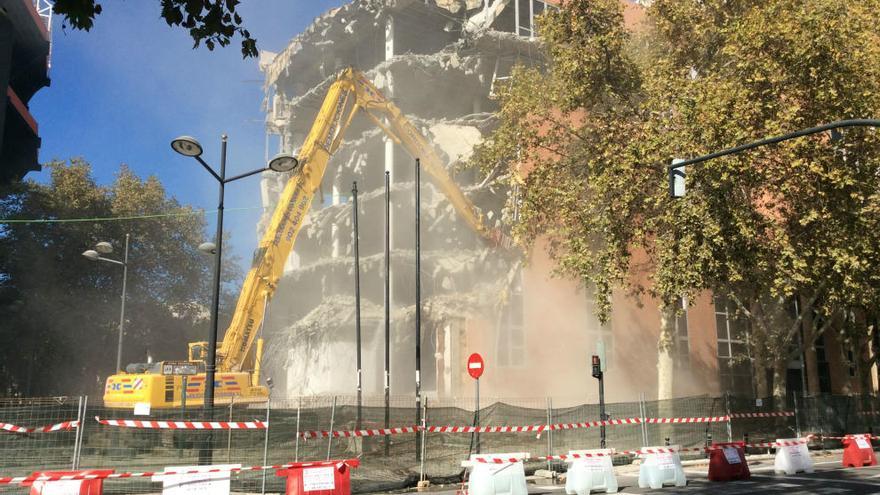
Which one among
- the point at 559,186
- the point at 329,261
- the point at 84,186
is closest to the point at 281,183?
the point at 329,261

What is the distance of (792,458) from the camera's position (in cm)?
1520

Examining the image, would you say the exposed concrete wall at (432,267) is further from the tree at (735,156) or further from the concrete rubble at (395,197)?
the tree at (735,156)

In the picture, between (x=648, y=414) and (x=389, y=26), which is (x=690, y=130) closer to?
(x=648, y=414)

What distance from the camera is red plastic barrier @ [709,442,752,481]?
45.4 ft

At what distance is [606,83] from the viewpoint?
23.5 metres

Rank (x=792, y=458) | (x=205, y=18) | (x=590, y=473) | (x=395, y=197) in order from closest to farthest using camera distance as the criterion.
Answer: (x=205, y=18) → (x=590, y=473) → (x=792, y=458) → (x=395, y=197)

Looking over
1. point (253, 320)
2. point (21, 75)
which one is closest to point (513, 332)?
point (253, 320)

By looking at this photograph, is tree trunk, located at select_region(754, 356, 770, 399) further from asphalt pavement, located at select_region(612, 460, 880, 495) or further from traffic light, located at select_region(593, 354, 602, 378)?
traffic light, located at select_region(593, 354, 602, 378)

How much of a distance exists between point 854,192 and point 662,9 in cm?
896

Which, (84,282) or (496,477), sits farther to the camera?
(84,282)

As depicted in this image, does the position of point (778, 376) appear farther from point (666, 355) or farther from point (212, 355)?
point (212, 355)

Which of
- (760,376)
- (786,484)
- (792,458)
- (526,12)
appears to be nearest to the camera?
(786,484)

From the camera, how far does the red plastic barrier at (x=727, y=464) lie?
45.4ft

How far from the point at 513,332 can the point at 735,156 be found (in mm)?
16756
